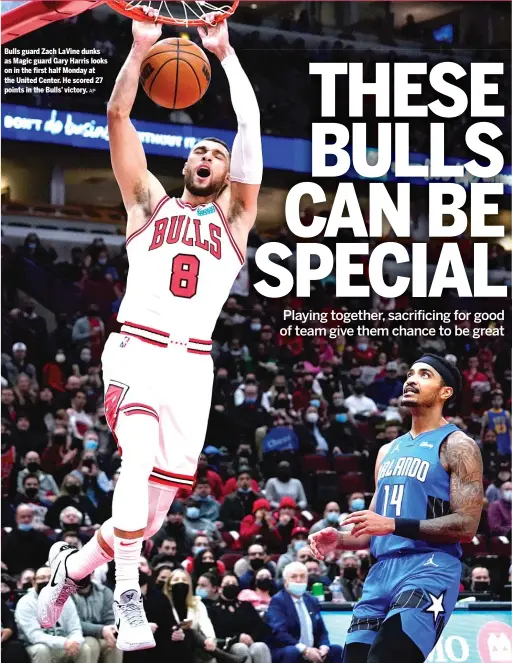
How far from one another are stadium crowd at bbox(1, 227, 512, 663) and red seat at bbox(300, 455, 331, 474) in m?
0.01

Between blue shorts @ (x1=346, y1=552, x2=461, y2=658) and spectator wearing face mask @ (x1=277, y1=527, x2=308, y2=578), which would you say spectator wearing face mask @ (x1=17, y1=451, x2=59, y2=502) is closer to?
spectator wearing face mask @ (x1=277, y1=527, x2=308, y2=578)

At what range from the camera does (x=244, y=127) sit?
725cm

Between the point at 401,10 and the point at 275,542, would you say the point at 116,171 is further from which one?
the point at 401,10

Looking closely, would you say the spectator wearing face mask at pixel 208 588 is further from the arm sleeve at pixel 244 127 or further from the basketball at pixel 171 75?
the basketball at pixel 171 75

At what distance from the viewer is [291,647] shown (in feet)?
33.8

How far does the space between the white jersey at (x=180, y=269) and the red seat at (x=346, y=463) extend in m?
6.06

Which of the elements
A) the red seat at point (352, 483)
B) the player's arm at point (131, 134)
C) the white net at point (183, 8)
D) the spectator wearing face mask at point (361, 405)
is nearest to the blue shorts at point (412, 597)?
the player's arm at point (131, 134)

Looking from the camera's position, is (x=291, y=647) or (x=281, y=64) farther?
(x=281, y=64)

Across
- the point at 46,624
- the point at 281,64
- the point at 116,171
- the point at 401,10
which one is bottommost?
the point at 46,624

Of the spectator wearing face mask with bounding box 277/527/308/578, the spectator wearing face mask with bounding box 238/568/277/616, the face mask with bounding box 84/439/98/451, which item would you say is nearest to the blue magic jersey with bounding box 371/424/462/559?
the spectator wearing face mask with bounding box 238/568/277/616

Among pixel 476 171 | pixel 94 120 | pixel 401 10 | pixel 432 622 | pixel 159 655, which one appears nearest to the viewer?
pixel 432 622

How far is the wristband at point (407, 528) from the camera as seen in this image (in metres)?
6.41

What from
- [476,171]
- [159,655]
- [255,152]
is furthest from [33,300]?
[255,152]

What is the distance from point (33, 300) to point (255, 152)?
8662mm
